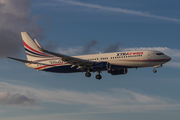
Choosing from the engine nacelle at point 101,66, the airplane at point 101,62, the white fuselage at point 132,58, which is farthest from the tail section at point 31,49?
the engine nacelle at point 101,66

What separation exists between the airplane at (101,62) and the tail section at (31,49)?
331mm

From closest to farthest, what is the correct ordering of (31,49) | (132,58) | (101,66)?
(132,58)
(101,66)
(31,49)

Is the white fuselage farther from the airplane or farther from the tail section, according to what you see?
the tail section

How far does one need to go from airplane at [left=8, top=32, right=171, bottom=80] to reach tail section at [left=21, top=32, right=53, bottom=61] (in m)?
0.33

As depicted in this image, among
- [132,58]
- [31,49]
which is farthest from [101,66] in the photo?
[31,49]

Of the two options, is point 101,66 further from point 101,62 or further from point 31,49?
point 31,49

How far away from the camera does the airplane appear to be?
64125mm

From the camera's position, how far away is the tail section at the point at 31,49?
245 feet

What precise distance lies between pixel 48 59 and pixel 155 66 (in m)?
29.3

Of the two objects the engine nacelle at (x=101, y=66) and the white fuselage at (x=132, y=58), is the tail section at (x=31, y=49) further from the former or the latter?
the engine nacelle at (x=101, y=66)

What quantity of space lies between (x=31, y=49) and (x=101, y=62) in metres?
23.8

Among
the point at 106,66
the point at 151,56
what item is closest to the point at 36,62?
the point at 106,66

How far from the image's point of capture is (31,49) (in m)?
77.1

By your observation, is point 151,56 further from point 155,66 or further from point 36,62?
point 36,62
